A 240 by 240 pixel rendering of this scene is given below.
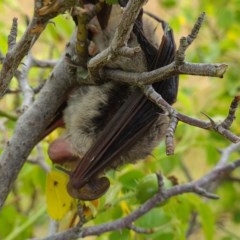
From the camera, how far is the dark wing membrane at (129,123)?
5.63 ft

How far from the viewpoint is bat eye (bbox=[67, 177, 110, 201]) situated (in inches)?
73.4

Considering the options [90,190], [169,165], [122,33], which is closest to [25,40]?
[122,33]

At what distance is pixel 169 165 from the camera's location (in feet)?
7.59

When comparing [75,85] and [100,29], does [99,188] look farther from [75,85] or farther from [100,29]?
[100,29]

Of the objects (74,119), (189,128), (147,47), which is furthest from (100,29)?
(189,128)

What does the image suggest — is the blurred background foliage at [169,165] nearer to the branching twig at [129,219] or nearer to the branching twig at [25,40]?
the branching twig at [129,219]

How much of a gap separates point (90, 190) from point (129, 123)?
→ 0.69ft

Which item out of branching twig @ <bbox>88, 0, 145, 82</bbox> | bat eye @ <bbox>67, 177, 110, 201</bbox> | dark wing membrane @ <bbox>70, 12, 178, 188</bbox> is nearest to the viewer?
branching twig @ <bbox>88, 0, 145, 82</bbox>

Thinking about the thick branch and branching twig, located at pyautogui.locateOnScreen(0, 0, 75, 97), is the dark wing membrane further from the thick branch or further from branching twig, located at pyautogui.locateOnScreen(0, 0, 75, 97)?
branching twig, located at pyautogui.locateOnScreen(0, 0, 75, 97)

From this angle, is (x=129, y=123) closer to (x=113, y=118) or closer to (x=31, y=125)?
(x=113, y=118)

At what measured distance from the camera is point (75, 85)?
1.76 meters

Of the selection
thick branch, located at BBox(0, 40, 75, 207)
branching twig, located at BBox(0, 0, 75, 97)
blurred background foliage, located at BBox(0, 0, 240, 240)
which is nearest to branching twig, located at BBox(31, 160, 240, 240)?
blurred background foliage, located at BBox(0, 0, 240, 240)

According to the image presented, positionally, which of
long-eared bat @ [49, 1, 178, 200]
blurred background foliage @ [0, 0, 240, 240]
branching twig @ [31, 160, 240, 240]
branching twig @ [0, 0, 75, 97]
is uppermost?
branching twig @ [0, 0, 75, 97]

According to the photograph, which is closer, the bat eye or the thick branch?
the thick branch
